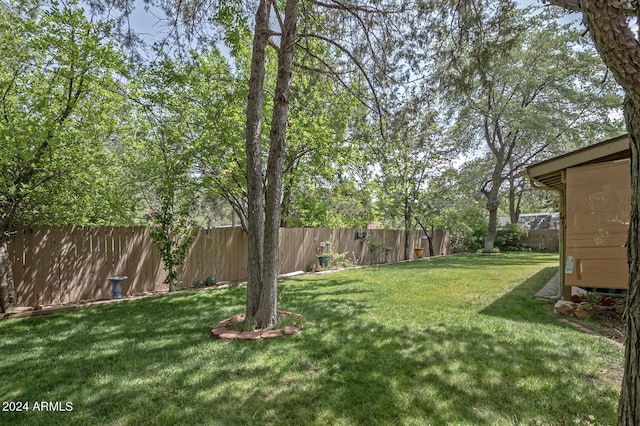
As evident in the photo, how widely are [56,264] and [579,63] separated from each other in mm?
19219

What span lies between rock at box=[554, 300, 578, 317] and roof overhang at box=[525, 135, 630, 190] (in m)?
1.97

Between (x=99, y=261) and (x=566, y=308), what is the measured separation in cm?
754

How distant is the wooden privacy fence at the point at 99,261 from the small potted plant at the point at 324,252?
1544mm

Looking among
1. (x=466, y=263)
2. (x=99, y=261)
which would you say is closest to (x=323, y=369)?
(x=99, y=261)

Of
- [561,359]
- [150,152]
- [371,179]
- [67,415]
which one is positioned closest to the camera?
[67,415]

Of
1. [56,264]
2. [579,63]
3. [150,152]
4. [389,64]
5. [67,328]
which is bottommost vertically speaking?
[67,328]

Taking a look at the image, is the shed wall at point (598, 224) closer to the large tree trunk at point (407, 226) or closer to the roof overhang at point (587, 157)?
the roof overhang at point (587, 157)

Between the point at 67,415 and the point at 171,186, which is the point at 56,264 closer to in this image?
the point at 171,186

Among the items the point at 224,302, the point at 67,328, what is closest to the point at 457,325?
the point at 224,302

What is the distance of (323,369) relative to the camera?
2.87 meters

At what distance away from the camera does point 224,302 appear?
557 cm

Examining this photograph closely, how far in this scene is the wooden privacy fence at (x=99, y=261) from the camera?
17.5 ft

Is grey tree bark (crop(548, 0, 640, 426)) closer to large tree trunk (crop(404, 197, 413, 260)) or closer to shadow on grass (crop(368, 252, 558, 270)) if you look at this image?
shadow on grass (crop(368, 252, 558, 270))

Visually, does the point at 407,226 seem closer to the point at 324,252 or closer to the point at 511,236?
the point at 324,252
